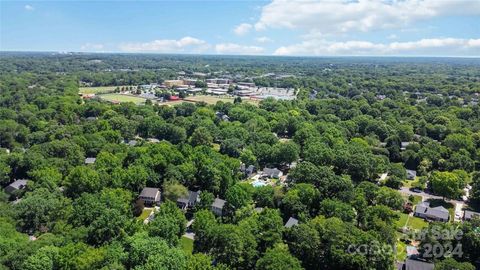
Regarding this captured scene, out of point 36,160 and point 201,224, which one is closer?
point 201,224

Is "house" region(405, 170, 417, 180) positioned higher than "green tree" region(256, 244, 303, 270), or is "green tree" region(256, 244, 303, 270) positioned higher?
"green tree" region(256, 244, 303, 270)

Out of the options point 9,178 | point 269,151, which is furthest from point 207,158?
point 9,178

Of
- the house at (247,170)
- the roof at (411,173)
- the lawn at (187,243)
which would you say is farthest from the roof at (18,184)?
the roof at (411,173)

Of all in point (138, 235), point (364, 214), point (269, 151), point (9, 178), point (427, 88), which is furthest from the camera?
point (427, 88)

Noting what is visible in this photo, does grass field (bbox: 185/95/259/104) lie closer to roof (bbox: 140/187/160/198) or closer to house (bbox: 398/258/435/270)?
roof (bbox: 140/187/160/198)

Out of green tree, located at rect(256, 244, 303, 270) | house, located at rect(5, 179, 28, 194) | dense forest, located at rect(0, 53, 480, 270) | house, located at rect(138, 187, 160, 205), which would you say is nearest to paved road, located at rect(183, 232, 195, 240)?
dense forest, located at rect(0, 53, 480, 270)

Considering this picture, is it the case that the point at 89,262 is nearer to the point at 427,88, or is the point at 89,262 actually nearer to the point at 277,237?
the point at 277,237
